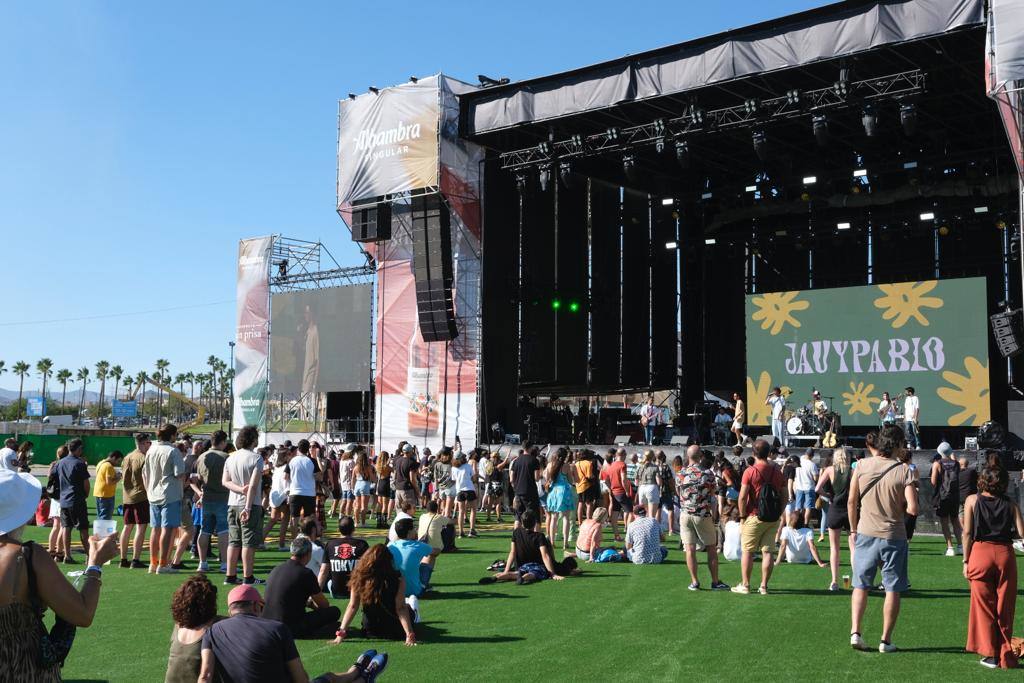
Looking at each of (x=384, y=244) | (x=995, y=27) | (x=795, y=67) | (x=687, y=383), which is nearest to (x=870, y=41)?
(x=795, y=67)

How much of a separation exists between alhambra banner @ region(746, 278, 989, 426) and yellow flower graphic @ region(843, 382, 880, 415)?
0.02 m

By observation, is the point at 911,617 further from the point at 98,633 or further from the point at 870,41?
the point at 870,41

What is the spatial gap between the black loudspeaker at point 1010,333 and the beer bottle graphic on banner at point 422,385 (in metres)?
13.5

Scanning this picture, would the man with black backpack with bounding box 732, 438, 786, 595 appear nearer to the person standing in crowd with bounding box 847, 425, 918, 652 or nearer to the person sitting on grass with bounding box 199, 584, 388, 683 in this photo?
the person standing in crowd with bounding box 847, 425, 918, 652

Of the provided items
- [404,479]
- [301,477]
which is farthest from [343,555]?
[404,479]

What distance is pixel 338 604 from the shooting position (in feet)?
29.6

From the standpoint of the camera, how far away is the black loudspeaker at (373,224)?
25516 mm

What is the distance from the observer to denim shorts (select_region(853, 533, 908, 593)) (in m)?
6.83

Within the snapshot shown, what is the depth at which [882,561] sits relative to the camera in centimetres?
690

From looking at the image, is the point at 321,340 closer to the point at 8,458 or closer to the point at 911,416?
the point at 8,458

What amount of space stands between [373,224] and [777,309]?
10917mm

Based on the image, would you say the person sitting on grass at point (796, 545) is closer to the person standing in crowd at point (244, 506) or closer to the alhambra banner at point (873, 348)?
the person standing in crowd at point (244, 506)

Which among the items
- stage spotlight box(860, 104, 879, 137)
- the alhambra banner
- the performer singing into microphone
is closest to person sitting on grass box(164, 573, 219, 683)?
stage spotlight box(860, 104, 879, 137)

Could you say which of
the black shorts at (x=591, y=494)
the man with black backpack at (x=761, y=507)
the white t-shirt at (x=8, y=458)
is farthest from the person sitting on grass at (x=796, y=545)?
the white t-shirt at (x=8, y=458)
